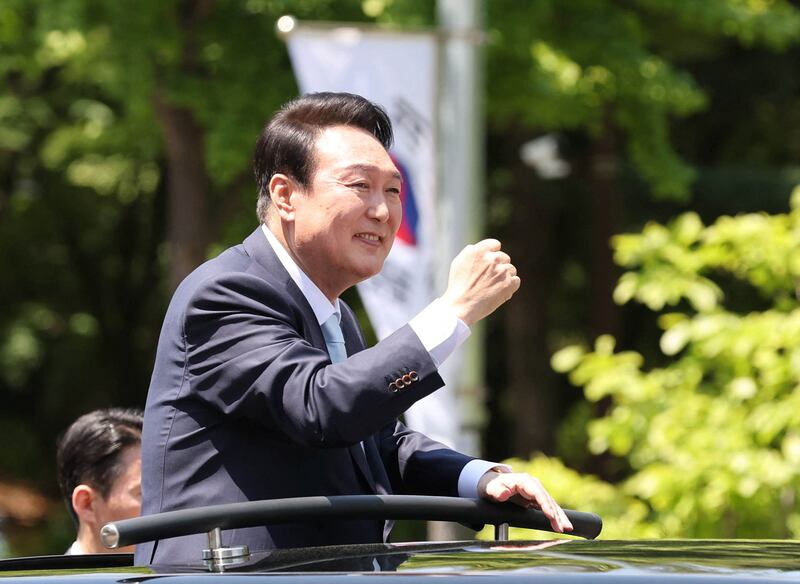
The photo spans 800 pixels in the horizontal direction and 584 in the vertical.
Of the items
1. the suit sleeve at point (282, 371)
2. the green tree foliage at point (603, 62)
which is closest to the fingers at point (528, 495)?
the suit sleeve at point (282, 371)

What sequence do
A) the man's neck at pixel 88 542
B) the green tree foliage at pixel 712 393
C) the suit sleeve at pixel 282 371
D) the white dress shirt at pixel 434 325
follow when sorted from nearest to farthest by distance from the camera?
the suit sleeve at pixel 282 371 < the white dress shirt at pixel 434 325 < the man's neck at pixel 88 542 < the green tree foliage at pixel 712 393

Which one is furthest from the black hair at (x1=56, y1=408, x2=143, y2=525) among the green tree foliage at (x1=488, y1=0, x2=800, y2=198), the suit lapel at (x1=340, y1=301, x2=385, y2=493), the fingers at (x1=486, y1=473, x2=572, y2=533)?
the green tree foliage at (x1=488, y1=0, x2=800, y2=198)

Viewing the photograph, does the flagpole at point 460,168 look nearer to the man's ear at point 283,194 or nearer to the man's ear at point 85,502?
the man's ear at point 85,502

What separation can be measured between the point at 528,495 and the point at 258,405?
1.57 ft

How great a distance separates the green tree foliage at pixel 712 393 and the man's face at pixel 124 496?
6.88 feet

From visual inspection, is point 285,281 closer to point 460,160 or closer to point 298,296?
point 298,296

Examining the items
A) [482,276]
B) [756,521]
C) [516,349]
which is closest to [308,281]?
[482,276]

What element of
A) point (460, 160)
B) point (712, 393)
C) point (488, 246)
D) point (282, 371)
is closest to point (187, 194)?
point (460, 160)

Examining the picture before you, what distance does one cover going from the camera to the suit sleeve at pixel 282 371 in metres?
2.36

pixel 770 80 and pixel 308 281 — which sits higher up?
pixel 770 80

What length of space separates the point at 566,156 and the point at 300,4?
301 inches

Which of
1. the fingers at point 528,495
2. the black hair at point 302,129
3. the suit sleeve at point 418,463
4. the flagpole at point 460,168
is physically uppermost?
the flagpole at point 460,168

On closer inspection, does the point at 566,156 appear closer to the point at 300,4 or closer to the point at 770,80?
the point at 770,80

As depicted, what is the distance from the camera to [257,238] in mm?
2742
